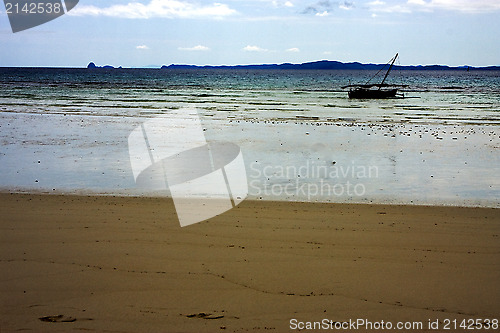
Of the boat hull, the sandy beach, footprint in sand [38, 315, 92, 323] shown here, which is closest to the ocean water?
the sandy beach

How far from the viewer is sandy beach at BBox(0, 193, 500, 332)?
13.5ft

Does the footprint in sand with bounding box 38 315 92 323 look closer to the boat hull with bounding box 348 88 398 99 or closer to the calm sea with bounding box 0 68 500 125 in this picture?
the calm sea with bounding box 0 68 500 125

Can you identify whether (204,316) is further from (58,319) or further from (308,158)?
(308,158)

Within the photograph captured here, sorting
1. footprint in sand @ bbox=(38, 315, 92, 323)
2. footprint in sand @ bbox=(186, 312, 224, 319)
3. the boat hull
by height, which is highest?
the boat hull

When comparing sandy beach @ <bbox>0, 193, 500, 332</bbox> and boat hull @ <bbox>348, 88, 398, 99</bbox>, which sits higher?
boat hull @ <bbox>348, 88, 398, 99</bbox>

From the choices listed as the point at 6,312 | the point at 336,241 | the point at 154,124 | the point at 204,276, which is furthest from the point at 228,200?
the point at 154,124

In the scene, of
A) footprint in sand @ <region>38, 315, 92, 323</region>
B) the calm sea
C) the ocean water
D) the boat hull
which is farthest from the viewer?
the boat hull

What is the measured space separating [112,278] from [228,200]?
122 inches

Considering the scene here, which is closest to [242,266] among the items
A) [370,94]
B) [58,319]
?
[58,319]

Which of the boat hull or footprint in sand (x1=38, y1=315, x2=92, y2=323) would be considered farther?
the boat hull

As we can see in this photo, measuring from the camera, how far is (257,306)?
4258 millimetres

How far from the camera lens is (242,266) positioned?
507 cm

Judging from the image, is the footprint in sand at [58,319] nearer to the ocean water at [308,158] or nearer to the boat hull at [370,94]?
the ocean water at [308,158]

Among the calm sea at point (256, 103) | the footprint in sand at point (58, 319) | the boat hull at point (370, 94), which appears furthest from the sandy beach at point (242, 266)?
the boat hull at point (370, 94)
